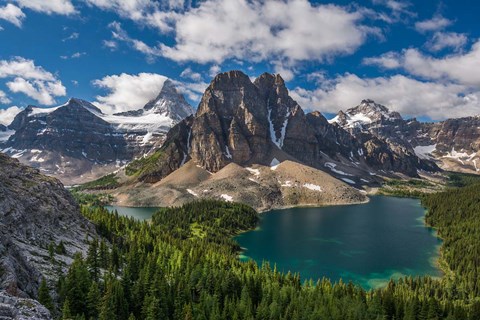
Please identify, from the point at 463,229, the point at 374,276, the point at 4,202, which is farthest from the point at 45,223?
the point at 463,229

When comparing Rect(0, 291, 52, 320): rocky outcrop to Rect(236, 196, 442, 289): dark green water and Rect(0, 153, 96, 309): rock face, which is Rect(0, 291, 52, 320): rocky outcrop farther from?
Rect(236, 196, 442, 289): dark green water

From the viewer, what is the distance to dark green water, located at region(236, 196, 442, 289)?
96.4 m

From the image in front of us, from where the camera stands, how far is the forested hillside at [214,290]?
52.5 meters

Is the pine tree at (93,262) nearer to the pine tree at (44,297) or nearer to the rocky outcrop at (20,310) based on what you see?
the pine tree at (44,297)

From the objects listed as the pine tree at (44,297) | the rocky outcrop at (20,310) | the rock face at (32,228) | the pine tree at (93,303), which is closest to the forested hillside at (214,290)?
the pine tree at (93,303)

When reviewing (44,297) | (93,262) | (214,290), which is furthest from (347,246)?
(44,297)

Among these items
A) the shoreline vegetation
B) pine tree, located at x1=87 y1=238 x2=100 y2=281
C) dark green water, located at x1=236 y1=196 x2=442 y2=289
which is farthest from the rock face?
dark green water, located at x1=236 y1=196 x2=442 y2=289

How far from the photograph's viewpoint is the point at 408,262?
103 m

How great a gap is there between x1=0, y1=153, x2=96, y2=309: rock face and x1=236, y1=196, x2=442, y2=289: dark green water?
52669 mm

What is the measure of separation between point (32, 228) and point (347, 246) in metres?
93.0

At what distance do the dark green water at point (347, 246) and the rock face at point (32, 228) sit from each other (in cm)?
5267

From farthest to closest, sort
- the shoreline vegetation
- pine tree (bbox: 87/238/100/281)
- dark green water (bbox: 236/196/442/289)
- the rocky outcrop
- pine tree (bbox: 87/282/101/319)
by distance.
Result: dark green water (bbox: 236/196/442/289), pine tree (bbox: 87/238/100/281), the shoreline vegetation, pine tree (bbox: 87/282/101/319), the rocky outcrop

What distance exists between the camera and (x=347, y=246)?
121 metres

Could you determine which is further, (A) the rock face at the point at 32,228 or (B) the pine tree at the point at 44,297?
(A) the rock face at the point at 32,228
